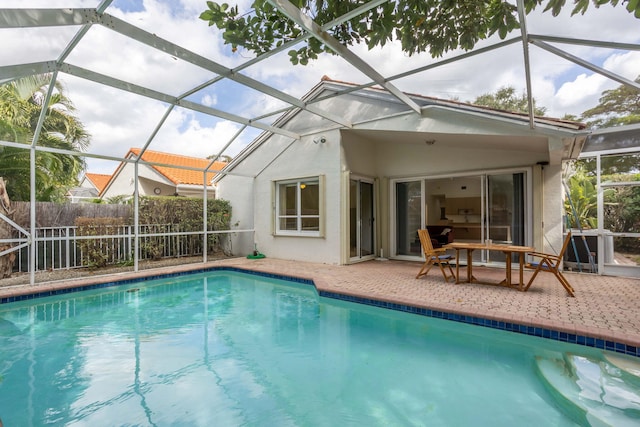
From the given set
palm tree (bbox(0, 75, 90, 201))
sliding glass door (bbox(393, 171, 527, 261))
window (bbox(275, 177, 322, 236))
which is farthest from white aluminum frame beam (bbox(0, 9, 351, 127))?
sliding glass door (bbox(393, 171, 527, 261))

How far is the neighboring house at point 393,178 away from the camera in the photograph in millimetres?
6910

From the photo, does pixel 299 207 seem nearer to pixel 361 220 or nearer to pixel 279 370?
pixel 361 220

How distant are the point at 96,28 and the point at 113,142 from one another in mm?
3941

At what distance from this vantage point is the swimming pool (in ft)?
8.42

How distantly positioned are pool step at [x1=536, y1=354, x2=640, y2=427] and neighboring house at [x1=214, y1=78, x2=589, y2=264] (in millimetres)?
3996

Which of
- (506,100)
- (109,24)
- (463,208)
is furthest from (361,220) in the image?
(506,100)

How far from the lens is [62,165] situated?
30.3 ft

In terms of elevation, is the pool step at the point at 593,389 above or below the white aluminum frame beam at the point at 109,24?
below

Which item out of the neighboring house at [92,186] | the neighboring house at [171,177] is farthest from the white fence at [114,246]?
the neighboring house at [92,186]

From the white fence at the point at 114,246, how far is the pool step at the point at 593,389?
7.71 meters

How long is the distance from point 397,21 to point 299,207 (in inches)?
241

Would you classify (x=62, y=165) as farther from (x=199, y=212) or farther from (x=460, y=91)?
(x=460, y=91)

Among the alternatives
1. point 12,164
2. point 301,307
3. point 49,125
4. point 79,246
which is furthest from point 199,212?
point 301,307

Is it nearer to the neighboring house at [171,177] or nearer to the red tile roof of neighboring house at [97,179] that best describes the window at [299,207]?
the neighboring house at [171,177]
